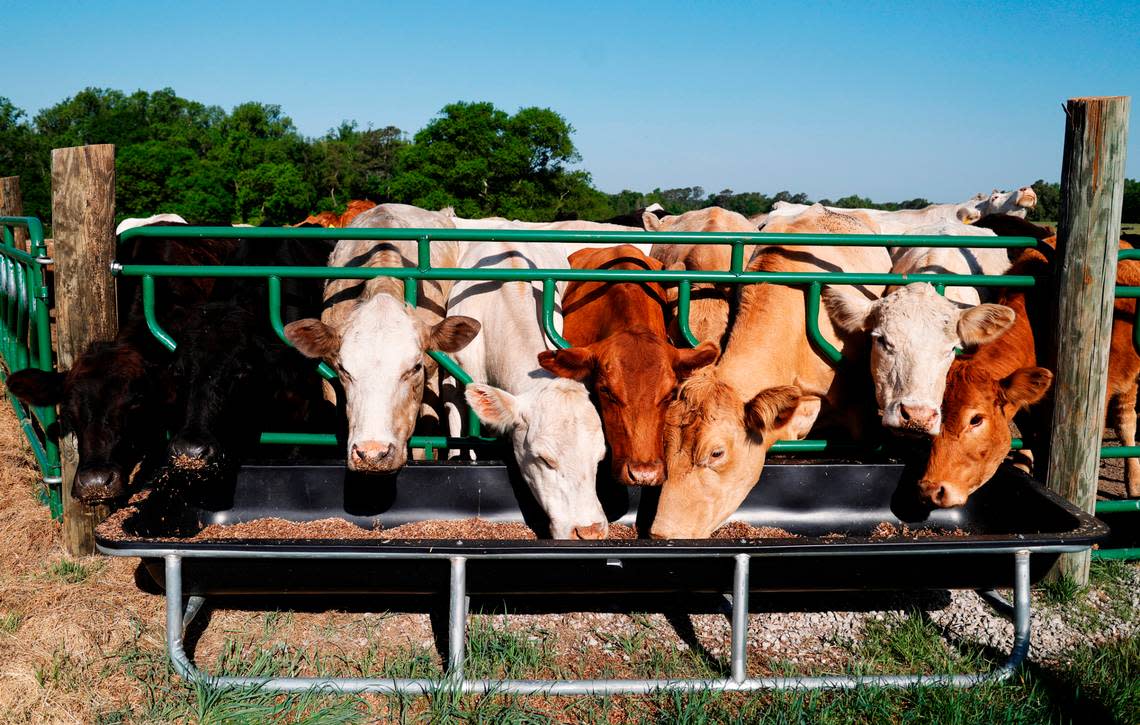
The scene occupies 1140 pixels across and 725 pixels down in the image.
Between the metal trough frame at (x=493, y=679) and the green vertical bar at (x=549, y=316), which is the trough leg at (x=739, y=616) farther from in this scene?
the green vertical bar at (x=549, y=316)

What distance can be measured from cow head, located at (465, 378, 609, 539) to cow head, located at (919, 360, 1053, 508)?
1518 millimetres

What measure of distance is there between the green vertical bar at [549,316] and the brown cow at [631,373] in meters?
0.15

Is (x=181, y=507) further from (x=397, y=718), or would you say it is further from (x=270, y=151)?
(x=270, y=151)

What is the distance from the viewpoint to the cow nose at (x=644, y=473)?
150 inches

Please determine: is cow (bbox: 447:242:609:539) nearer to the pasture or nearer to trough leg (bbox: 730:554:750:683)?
the pasture

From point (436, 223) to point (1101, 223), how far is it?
12.6ft

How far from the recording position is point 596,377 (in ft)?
13.4

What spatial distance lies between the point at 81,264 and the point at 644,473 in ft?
10.0

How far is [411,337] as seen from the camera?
429 centimetres

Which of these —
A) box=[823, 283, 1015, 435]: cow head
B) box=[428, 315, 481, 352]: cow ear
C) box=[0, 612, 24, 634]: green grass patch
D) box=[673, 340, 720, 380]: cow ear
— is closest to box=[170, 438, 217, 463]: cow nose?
box=[0, 612, 24, 634]: green grass patch

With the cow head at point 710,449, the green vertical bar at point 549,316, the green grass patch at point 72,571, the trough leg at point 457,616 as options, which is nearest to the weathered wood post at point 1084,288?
the cow head at point 710,449

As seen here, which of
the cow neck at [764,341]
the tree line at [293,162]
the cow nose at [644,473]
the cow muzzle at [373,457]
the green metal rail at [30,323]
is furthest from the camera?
the tree line at [293,162]

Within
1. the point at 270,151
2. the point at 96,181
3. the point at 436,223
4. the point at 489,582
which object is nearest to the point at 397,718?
the point at 489,582

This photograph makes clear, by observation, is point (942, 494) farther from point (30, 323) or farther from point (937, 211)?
point (937, 211)
